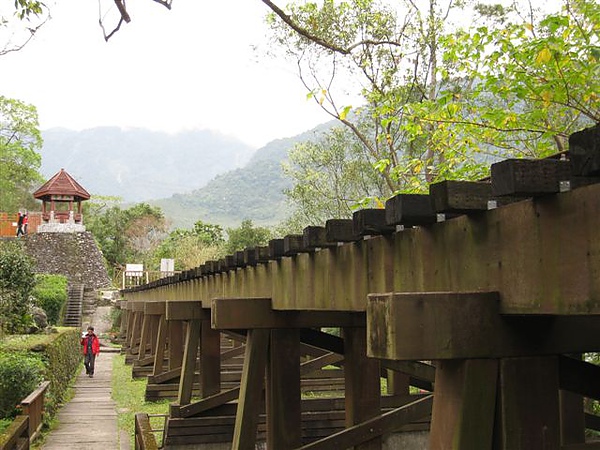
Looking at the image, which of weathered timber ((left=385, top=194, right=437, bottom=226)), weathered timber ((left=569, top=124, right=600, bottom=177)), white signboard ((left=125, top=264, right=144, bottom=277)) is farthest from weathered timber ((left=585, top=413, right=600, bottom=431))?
white signboard ((left=125, top=264, right=144, bottom=277))

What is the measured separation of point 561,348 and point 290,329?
3.22 meters

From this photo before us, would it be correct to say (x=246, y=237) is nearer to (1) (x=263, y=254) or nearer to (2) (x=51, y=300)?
(2) (x=51, y=300)

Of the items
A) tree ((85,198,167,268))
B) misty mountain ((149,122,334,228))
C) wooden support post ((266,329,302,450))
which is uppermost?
misty mountain ((149,122,334,228))

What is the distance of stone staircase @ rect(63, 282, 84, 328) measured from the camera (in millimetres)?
32750

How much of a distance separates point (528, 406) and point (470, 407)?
172 millimetres

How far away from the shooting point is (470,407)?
2.13 m

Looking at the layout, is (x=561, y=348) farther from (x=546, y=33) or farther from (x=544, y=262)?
(x=546, y=33)

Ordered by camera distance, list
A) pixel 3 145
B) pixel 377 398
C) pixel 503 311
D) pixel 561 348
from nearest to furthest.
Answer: pixel 503 311 → pixel 561 348 → pixel 377 398 → pixel 3 145

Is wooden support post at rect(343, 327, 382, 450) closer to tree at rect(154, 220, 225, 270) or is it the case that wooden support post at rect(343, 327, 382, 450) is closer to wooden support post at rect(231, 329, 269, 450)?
wooden support post at rect(231, 329, 269, 450)

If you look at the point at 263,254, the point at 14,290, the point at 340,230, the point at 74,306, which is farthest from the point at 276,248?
the point at 74,306

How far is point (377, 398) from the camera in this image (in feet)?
17.2

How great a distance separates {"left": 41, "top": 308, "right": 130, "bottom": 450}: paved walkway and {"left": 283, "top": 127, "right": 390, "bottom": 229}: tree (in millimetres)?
10421

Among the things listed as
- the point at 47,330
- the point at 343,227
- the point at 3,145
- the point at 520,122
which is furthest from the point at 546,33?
the point at 3,145

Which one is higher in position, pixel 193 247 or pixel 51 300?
pixel 193 247
